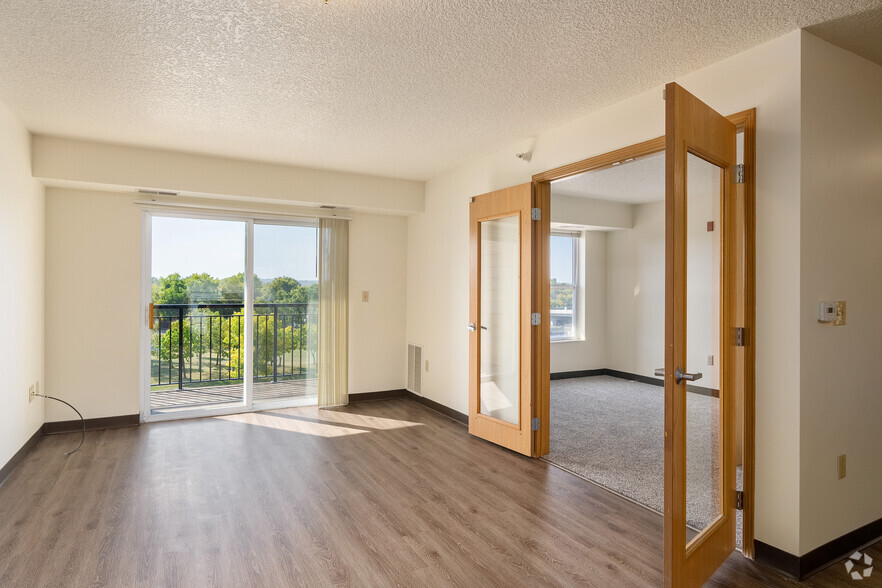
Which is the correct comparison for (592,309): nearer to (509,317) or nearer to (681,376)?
(509,317)

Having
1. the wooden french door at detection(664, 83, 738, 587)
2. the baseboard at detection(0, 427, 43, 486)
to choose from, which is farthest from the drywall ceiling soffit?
the baseboard at detection(0, 427, 43, 486)

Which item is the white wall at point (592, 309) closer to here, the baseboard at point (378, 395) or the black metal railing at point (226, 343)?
the baseboard at point (378, 395)

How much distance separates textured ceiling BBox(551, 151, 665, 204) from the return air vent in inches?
95.4

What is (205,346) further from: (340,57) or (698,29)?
(698,29)

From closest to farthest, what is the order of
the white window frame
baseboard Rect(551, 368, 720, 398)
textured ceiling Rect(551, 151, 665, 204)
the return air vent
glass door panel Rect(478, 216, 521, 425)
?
glass door panel Rect(478, 216, 521, 425)
textured ceiling Rect(551, 151, 665, 204)
the return air vent
baseboard Rect(551, 368, 720, 398)
the white window frame

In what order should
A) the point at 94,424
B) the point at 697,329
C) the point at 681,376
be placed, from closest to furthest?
the point at 681,376 → the point at 697,329 → the point at 94,424

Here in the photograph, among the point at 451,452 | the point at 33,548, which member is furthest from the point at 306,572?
the point at 451,452

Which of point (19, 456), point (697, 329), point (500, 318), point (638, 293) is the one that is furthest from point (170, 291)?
point (638, 293)

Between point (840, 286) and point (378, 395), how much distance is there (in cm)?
448

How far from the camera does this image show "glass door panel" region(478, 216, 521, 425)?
13.0 feet

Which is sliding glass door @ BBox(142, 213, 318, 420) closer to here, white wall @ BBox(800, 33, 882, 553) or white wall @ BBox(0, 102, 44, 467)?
white wall @ BBox(0, 102, 44, 467)

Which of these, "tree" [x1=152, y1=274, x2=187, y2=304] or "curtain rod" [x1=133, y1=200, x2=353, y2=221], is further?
"tree" [x1=152, y1=274, x2=187, y2=304]

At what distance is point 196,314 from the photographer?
4906mm

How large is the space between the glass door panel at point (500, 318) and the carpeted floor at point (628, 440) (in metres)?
0.58
